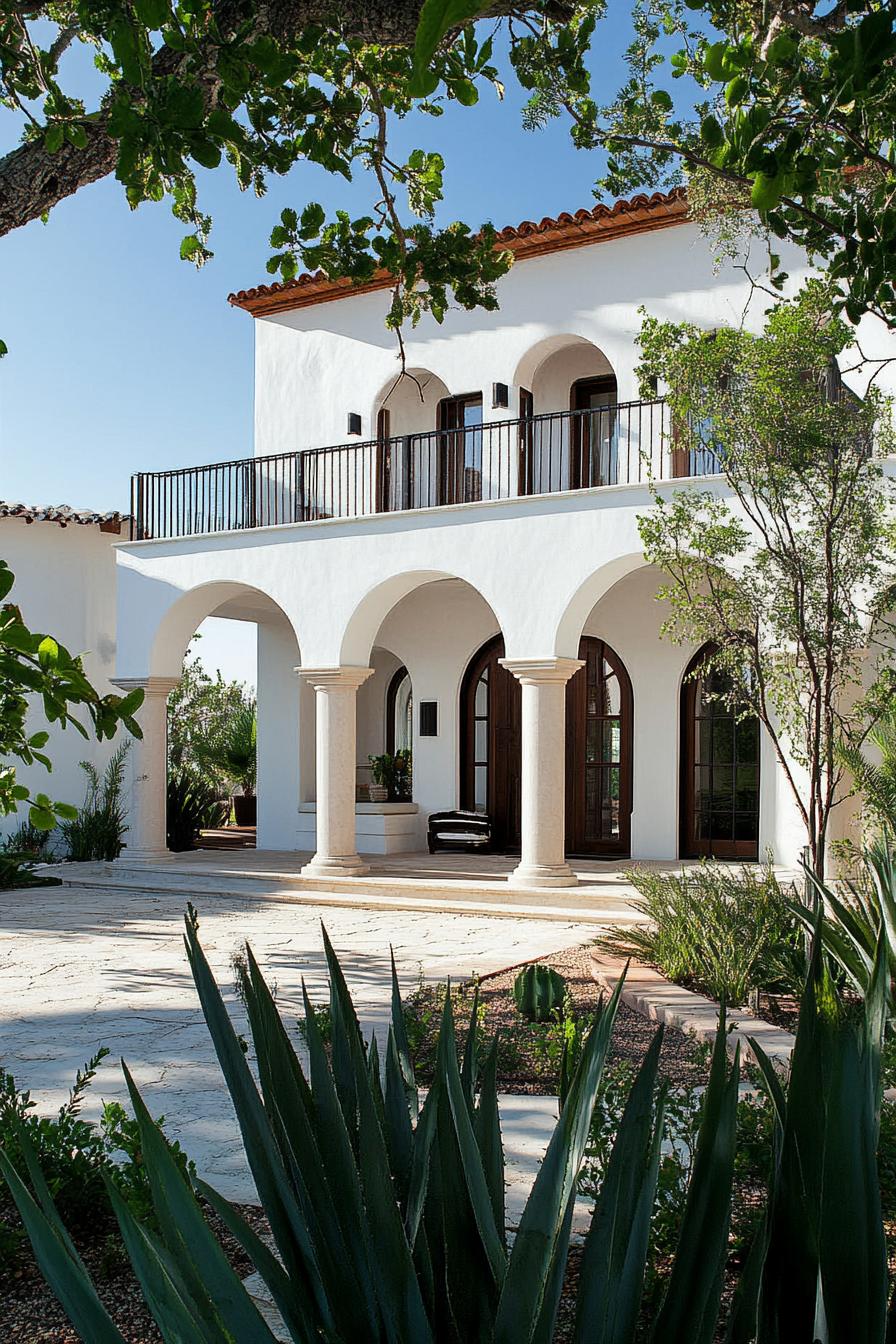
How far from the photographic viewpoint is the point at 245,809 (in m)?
20.9

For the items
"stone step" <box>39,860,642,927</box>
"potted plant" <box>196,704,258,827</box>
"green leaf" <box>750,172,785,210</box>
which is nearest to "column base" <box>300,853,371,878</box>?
"stone step" <box>39,860,642,927</box>

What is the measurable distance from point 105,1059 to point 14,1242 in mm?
2768

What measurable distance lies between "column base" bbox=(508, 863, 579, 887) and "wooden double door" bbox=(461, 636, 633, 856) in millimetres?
2717

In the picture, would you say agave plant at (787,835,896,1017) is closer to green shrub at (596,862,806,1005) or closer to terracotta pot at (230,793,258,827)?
green shrub at (596,862,806,1005)

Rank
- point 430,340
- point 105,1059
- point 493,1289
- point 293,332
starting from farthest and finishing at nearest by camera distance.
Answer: point 293,332
point 430,340
point 105,1059
point 493,1289

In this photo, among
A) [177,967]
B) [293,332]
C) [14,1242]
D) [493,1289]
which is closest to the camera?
[493,1289]

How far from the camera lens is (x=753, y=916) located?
6902mm

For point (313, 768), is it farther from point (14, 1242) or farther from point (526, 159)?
point (14, 1242)

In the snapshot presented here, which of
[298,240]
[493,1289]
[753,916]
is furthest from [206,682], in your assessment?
[493,1289]

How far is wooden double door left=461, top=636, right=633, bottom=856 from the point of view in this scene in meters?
14.7

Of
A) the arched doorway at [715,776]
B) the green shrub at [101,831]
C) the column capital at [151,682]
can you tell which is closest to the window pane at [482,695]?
the arched doorway at [715,776]

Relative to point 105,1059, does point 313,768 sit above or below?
above

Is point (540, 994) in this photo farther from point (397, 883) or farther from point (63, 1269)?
point (397, 883)

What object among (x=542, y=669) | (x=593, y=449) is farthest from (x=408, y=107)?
(x=593, y=449)
